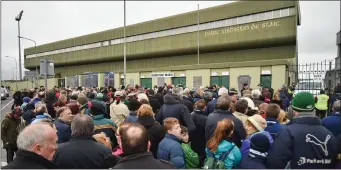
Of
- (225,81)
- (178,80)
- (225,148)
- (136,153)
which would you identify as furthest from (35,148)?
(178,80)

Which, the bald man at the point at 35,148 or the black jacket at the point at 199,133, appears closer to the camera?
the bald man at the point at 35,148

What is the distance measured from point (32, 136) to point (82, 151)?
A: 2.34 ft

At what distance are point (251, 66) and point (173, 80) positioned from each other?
8.37 meters

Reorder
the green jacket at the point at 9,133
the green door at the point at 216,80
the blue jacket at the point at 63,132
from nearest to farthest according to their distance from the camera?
the blue jacket at the point at 63,132
the green jacket at the point at 9,133
the green door at the point at 216,80

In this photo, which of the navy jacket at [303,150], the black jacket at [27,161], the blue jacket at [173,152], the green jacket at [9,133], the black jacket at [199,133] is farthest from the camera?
the green jacket at [9,133]

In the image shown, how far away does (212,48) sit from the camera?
33.3m

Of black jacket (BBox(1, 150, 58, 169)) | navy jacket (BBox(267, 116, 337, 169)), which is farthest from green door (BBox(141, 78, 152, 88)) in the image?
black jacket (BBox(1, 150, 58, 169))

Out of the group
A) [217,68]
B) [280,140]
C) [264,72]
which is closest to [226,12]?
[217,68]

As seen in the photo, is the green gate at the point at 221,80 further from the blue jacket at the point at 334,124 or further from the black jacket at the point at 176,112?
the blue jacket at the point at 334,124

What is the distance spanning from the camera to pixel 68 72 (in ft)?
184

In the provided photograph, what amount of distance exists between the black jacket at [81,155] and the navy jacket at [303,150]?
6.38ft

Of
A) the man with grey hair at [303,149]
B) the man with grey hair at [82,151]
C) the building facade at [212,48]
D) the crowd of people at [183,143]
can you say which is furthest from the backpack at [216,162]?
the building facade at [212,48]

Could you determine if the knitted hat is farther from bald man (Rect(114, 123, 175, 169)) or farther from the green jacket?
the green jacket

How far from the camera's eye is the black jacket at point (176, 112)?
592 cm
